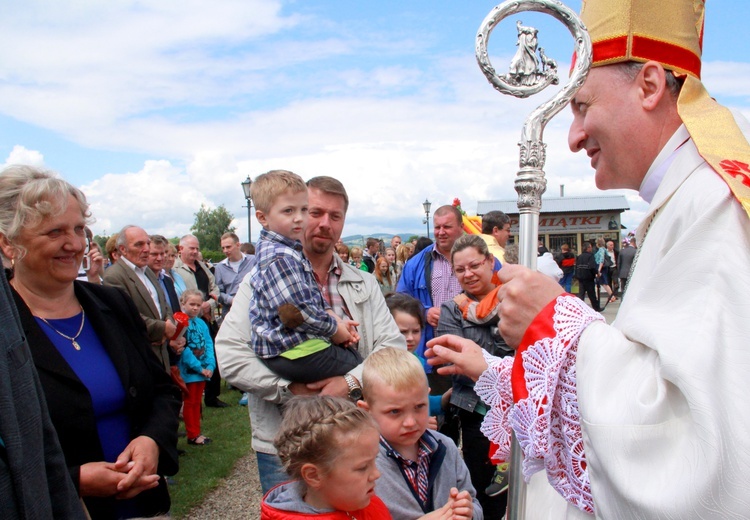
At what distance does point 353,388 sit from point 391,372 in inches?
11.2

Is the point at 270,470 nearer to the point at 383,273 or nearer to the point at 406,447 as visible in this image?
the point at 406,447

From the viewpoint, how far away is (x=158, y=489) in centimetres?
247

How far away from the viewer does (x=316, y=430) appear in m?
1.93

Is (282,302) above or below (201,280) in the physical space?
above

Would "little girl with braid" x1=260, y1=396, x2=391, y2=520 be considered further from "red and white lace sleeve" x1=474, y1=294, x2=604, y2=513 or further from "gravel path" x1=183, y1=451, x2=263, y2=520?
"gravel path" x1=183, y1=451, x2=263, y2=520

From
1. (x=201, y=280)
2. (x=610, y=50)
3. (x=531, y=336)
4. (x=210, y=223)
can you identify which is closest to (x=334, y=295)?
(x=531, y=336)

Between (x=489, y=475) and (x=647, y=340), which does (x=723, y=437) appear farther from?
(x=489, y=475)

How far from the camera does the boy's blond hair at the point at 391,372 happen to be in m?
2.33

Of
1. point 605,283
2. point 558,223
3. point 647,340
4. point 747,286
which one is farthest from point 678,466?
point 558,223

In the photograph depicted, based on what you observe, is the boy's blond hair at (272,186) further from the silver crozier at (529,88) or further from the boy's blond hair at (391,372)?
the silver crozier at (529,88)

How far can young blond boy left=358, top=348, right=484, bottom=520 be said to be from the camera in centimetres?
225

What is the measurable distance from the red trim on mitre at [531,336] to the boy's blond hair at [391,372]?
0.90 meters

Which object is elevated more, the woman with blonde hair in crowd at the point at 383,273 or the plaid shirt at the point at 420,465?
the plaid shirt at the point at 420,465

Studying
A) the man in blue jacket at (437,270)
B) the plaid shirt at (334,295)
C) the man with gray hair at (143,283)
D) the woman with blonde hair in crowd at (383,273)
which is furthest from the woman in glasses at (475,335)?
the woman with blonde hair in crowd at (383,273)
